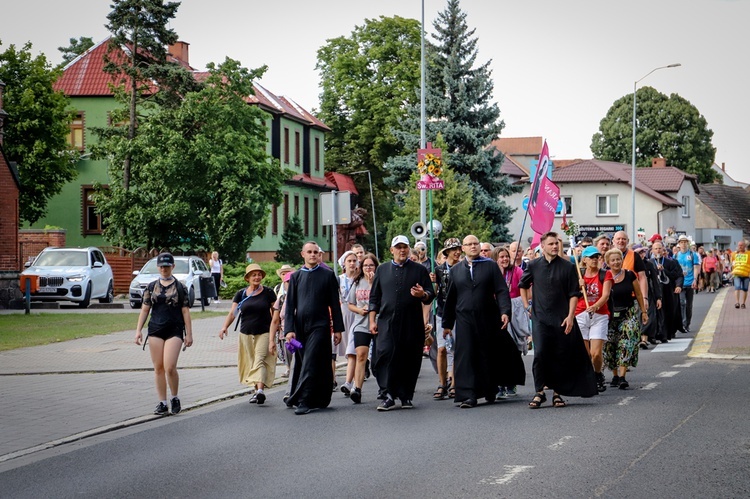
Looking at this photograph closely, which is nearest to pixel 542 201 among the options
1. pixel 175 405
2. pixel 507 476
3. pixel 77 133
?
pixel 175 405

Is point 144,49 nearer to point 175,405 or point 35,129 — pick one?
point 35,129

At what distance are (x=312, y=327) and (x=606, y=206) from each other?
76.6 m

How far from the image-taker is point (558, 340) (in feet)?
39.5

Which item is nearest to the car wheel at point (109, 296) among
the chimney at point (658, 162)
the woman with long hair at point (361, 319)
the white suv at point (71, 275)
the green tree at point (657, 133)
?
the white suv at point (71, 275)

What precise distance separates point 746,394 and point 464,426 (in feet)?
12.0

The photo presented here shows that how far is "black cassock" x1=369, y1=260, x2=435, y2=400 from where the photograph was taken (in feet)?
40.7

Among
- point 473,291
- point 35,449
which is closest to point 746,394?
point 473,291

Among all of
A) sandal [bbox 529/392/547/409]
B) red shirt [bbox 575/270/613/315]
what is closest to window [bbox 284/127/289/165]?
red shirt [bbox 575/270/613/315]

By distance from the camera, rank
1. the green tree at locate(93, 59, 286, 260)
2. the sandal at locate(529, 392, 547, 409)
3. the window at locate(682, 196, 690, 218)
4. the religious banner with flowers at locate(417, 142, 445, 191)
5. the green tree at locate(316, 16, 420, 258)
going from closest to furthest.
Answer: the sandal at locate(529, 392, 547, 409) → the religious banner with flowers at locate(417, 142, 445, 191) → the green tree at locate(93, 59, 286, 260) → the green tree at locate(316, 16, 420, 258) → the window at locate(682, 196, 690, 218)

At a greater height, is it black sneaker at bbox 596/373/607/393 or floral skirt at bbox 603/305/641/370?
floral skirt at bbox 603/305/641/370

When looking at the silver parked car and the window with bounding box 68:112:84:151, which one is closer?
the silver parked car

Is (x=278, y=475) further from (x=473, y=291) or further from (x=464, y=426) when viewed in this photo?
(x=473, y=291)

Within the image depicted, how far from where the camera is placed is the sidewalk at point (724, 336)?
17891 millimetres

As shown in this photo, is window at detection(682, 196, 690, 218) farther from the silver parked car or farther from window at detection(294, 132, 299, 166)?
the silver parked car
